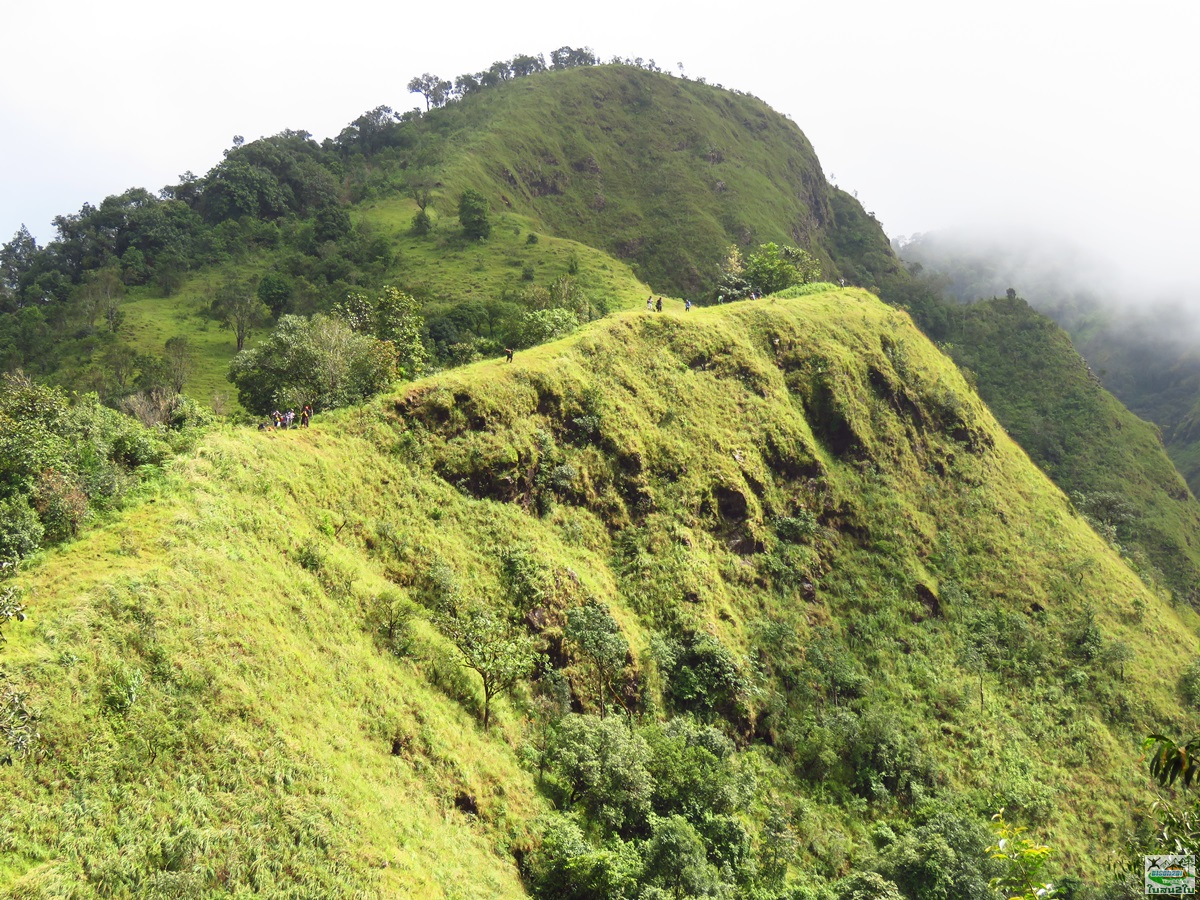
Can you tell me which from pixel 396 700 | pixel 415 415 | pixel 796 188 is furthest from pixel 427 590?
pixel 796 188

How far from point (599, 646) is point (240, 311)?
49749 mm

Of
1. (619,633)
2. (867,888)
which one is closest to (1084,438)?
(867,888)

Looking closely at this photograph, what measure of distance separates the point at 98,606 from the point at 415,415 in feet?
48.3

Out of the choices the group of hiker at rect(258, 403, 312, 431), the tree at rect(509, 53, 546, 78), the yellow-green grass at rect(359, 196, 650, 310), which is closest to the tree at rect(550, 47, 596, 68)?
the tree at rect(509, 53, 546, 78)

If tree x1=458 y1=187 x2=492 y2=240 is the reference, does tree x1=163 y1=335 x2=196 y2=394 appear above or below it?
below

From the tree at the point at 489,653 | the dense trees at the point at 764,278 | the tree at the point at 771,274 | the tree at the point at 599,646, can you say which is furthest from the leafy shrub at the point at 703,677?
the tree at the point at 771,274

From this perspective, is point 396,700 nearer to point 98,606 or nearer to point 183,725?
point 183,725

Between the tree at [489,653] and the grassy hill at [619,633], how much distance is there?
2.22 ft

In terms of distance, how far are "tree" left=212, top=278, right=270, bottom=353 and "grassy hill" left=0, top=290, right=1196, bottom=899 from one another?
119ft

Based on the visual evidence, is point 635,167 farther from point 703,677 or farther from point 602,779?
point 602,779

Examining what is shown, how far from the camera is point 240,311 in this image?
194 ft

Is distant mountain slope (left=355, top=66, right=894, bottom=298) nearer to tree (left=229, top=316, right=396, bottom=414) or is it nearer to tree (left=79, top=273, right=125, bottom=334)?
tree (left=79, top=273, right=125, bottom=334)

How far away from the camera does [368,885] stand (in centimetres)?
1332

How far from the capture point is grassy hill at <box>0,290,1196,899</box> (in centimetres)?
1317
